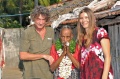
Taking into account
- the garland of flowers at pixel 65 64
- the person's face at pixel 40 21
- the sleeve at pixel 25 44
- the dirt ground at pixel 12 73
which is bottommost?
the dirt ground at pixel 12 73

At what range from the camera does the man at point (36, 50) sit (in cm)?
464

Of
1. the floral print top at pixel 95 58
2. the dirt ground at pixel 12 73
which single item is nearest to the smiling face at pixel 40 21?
the floral print top at pixel 95 58

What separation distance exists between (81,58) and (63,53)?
0.77ft

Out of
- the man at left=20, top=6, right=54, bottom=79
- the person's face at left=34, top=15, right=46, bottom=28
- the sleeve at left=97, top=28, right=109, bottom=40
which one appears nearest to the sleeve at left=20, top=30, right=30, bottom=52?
the man at left=20, top=6, right=54, bottom=79

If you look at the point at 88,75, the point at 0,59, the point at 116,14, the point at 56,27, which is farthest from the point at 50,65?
the point at 56,27

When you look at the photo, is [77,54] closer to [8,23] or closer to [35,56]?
[35,56]

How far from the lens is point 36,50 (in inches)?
185

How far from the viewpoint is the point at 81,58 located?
457cm

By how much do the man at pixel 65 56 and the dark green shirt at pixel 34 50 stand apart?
0.11 m

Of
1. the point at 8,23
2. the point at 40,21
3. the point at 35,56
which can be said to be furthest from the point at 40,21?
the point at 8,23

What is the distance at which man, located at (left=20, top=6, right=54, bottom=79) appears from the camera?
15.2 ft

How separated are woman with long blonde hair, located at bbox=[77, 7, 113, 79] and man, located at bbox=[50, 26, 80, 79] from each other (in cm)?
21

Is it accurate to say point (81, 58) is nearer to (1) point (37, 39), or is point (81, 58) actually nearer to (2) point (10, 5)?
(1) point (37, 39)

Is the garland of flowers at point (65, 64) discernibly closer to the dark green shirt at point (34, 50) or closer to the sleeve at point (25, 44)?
the dark green shirt at point (34, 50)
